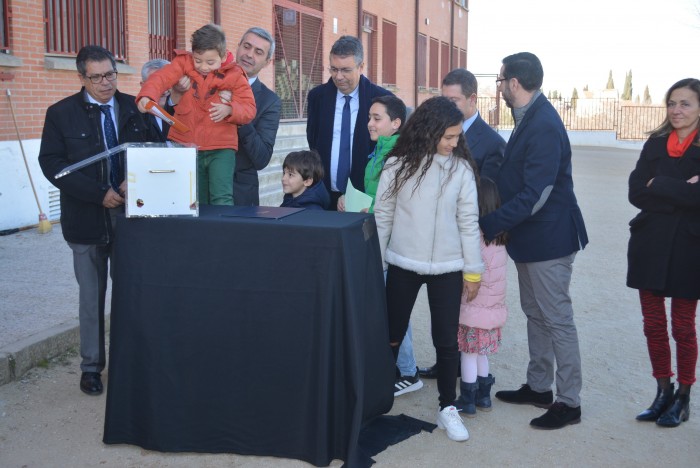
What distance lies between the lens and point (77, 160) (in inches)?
183

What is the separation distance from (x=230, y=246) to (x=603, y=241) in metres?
7.35

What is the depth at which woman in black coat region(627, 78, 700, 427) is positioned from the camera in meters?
4.34

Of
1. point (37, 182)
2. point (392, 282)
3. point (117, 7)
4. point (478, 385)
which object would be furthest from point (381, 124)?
point (117, 7)

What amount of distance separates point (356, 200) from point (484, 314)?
98 centimetres

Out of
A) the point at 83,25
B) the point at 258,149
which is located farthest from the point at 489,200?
the point at 83,25

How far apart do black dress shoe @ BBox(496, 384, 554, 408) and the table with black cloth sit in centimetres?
113

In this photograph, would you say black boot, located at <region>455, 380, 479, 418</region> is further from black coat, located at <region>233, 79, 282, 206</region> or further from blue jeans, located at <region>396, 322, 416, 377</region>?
black coat, located at <region>233, 79, 282, 206</region>

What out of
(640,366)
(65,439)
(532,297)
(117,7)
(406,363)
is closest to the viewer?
(65,439)

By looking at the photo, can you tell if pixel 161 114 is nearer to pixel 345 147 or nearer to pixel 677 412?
pixel 345 147

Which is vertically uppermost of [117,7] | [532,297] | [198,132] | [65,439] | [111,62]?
[117,7]

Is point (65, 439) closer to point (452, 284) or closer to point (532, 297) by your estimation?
point (452, 284)

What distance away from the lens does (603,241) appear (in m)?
10.1

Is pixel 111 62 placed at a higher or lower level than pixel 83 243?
higher

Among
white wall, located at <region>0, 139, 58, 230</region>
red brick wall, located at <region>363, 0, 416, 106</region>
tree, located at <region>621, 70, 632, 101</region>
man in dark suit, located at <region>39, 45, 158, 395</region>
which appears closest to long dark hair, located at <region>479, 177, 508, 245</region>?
man in dark suit, located at <region>39, 45, 158, 395</region>
